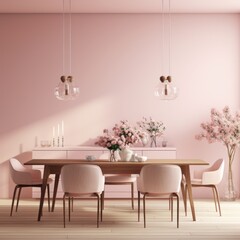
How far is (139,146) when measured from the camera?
798 cm

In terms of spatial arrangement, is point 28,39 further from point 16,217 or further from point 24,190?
point 16,217

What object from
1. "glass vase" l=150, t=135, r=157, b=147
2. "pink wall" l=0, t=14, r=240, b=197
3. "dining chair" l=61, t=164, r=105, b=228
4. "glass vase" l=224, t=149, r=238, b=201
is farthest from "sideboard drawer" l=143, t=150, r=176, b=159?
"dining chair" l=61, t=164, r=105, b=228

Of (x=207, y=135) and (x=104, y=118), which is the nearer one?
(x=207, y=135)

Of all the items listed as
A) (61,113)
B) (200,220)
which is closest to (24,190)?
(61,113)

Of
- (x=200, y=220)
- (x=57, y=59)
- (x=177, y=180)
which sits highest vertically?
(x=57, y=59)

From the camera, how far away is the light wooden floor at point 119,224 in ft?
17.1

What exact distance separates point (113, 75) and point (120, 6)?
110 cm

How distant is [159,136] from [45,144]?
70.2 inches

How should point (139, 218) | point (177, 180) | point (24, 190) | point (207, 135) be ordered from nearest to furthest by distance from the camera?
1. point (177, 180)
2. point (139, 218)
3. point (207, 135)
4. point (24, 190)

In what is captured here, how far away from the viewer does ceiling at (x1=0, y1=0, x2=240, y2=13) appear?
7320mm

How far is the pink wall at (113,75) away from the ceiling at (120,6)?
20 cm

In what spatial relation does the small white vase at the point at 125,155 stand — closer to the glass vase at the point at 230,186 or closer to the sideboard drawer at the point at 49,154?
the sideboard drawer at the point at 49,154

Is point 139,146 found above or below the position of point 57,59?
below

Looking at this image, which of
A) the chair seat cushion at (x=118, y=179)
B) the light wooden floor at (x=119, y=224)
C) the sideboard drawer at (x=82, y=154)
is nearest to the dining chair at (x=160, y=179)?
the light wooden floor at (x=119, y=224)
